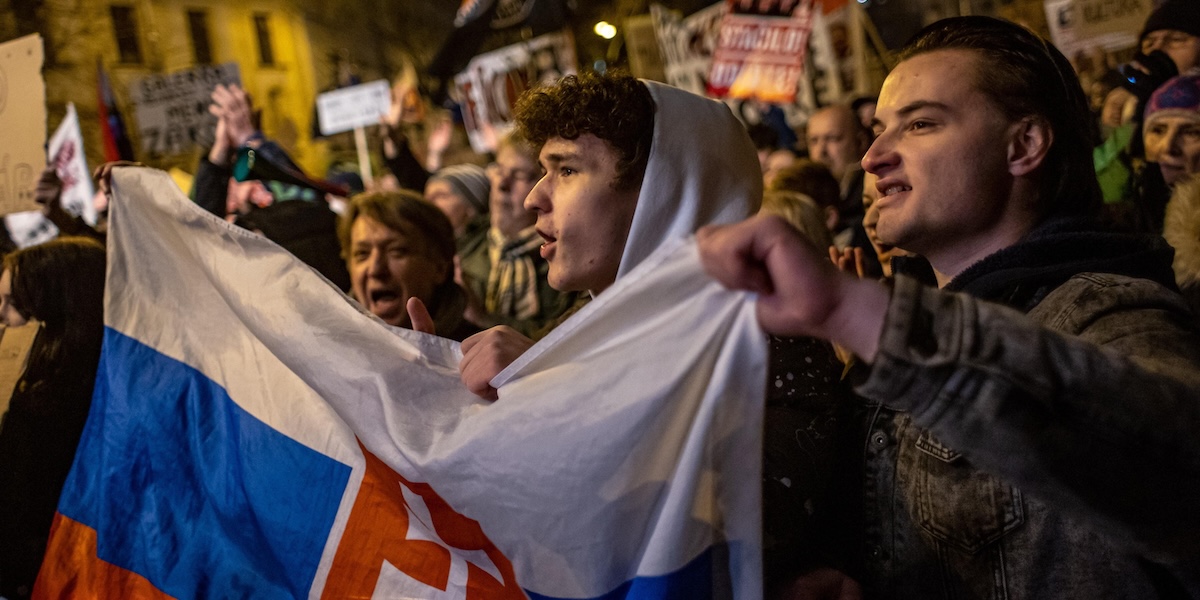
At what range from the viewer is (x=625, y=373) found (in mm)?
1357

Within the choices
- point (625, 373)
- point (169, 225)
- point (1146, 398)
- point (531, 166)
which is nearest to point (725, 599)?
point (625, 373)

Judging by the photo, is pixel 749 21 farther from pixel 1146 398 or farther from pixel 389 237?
pixel 1146 398

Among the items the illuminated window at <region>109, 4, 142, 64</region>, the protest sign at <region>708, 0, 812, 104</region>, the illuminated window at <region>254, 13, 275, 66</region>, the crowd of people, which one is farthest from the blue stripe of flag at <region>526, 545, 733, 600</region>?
the illuminated window at <region>254, 13, 275, 66</region>

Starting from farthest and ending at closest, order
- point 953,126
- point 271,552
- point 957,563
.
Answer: point 271,552, point 953,126, point 957,563

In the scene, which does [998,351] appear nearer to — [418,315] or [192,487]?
[418,315]

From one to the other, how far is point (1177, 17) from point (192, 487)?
4.69 m

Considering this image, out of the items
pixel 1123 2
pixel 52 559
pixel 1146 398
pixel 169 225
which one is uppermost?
pixel 1123 2

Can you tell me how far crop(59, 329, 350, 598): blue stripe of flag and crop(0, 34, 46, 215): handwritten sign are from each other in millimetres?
1108

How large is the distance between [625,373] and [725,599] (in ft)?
1.29

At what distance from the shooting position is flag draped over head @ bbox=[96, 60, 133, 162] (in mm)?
4527

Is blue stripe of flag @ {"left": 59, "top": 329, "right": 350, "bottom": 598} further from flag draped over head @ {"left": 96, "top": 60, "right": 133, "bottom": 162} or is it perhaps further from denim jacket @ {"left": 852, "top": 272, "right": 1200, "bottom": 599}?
flag draped over head @ {"left": 96, "top": 60, "right": 133, "bottom": 162}

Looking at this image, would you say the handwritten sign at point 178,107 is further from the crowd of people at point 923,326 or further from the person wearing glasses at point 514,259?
the crowd of people at point 923,326

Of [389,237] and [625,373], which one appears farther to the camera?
[389,237]

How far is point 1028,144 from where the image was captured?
169cm
